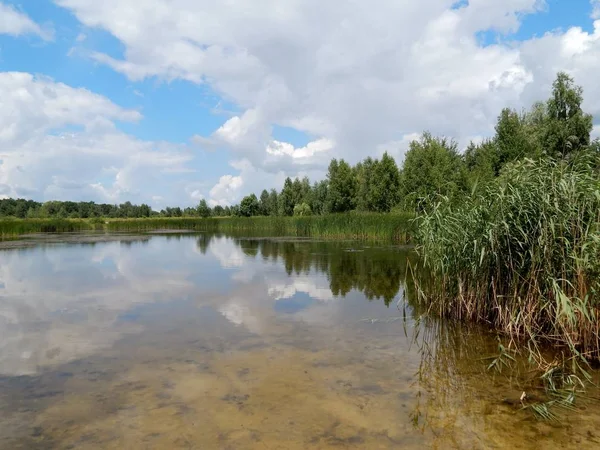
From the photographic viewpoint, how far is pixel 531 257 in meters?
6.14

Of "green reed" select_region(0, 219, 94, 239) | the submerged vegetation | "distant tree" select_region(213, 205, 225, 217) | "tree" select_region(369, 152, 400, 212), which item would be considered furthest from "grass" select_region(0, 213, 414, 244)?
"distant tree" select_region(213, 205, 225, 217)

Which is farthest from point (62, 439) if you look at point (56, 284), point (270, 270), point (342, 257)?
point (342, 257)

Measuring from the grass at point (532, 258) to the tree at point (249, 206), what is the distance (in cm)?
6214

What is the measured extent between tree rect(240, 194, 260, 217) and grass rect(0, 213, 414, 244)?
35.5 ft

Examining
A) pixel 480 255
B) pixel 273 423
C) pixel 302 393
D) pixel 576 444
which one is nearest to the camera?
pixel 576 444

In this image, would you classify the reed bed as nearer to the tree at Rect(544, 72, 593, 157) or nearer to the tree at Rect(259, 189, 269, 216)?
the tree at Rect(544, 72, 593, 157)

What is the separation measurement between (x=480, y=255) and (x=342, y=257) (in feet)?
38.5

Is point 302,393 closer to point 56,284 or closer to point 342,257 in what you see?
point 56,284

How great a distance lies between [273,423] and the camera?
402 centimetres

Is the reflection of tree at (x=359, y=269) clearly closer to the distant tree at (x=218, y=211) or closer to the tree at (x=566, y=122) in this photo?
the tree at (x=566, y=122)

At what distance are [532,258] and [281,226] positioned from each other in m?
36.9

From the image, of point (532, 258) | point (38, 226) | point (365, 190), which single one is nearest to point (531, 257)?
point (532, 258)

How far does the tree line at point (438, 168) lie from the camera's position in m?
24.7

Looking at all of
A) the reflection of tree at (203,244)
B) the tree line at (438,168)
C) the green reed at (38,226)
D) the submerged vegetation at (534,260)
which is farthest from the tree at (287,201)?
the submerged vegetation at (534,260)
